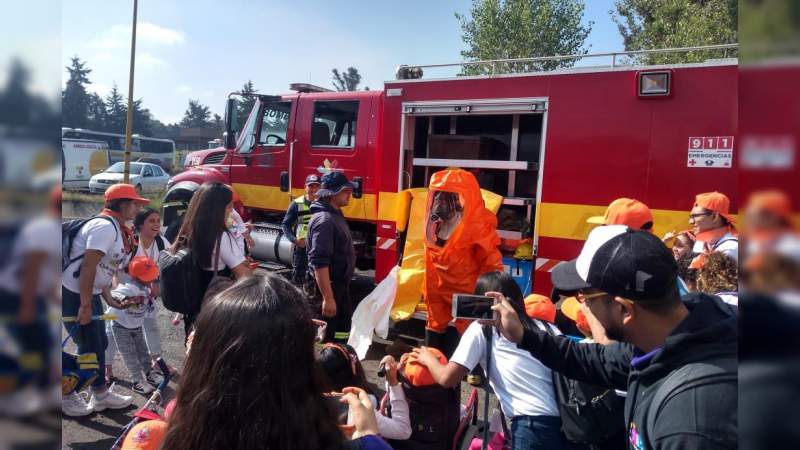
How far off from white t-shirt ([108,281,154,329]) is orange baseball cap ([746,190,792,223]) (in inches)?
159

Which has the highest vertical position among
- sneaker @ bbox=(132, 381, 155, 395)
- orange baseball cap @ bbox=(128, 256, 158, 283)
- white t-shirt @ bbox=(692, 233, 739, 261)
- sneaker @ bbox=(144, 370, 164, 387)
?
white t-shirt @ bbox=(692, 233, 739, 261)

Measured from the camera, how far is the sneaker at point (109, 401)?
12.5 ft

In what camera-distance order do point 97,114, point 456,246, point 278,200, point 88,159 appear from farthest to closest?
point 97,114
point 88,159
point 278,200
point 456,246

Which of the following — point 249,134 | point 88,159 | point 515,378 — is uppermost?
point 88,159

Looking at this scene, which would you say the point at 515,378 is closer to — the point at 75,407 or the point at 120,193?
the point at 120,193

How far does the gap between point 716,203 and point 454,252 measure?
1975 millimetres

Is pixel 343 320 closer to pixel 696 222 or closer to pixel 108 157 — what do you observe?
pixel 696 222

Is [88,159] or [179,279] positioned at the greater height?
[88,159]

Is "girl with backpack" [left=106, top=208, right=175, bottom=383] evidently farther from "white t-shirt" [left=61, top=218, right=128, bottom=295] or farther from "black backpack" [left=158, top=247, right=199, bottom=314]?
"black backpack" [left=158, top=247, right=199, bottom=314]

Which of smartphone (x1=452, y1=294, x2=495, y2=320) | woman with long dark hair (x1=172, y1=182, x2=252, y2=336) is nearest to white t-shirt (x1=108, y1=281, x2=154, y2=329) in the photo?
woman with long dark hair (x1=172, y1=182, x2=252, y2=336)

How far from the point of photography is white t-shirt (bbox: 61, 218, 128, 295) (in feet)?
11.2

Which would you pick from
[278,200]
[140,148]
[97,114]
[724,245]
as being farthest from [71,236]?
[97,114]

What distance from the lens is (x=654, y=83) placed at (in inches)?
173

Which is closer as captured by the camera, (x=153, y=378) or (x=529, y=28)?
(x=153, y=378)
